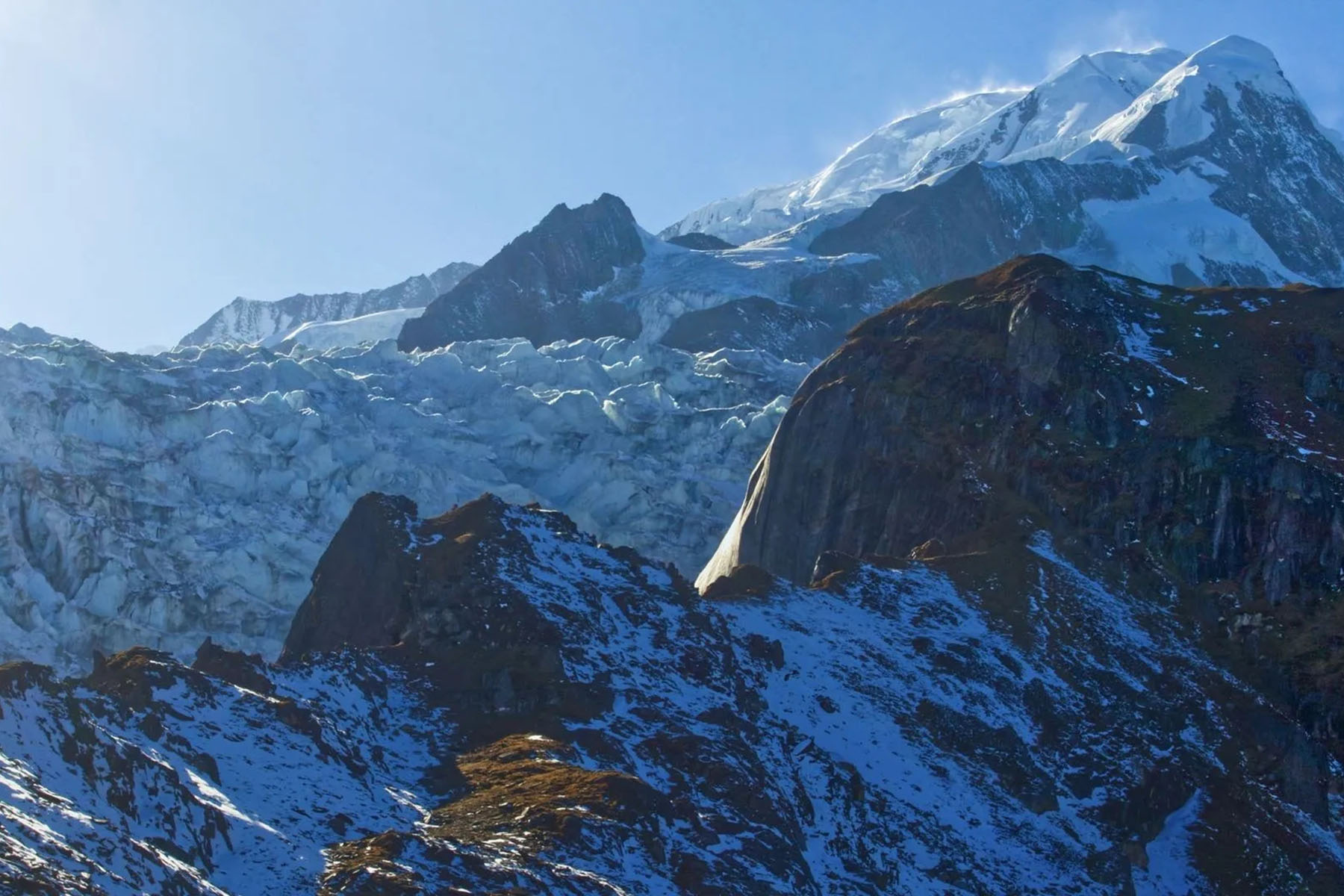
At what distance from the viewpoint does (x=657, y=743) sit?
221ft

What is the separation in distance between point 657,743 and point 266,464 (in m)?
85.1

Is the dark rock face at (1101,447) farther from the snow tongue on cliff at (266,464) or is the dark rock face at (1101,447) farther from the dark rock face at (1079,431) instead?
the snow tongue on cliff at (266,464)

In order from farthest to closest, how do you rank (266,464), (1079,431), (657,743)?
(266,464)
(1079,431)
(657,743)

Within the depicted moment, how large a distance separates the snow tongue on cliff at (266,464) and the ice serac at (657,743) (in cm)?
5018

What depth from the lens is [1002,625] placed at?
8606cm

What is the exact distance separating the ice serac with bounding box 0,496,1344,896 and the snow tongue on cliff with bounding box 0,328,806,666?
5018cm

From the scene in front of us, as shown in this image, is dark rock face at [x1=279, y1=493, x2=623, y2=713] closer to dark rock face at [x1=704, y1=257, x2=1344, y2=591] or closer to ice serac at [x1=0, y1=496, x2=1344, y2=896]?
ice serac at [x1=0, y1=496, x2=1344, y2=896]

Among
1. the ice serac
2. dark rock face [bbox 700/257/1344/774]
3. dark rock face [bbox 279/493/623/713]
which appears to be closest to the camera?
the ice serac

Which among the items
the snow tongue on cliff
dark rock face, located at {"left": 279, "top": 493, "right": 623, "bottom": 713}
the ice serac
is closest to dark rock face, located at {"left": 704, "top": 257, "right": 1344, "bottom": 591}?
the ice serac

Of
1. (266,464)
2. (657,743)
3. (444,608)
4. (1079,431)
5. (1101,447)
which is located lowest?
(657,743)

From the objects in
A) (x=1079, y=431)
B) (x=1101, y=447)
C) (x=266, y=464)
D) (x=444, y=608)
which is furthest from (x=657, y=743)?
(x=266, y=464)

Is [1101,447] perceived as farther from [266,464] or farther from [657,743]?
[266,464]

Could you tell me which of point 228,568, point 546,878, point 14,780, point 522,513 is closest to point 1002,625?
point 522,513

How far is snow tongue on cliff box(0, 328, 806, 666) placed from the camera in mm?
129375
